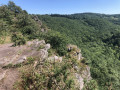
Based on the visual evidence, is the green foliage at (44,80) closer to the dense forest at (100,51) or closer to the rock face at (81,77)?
the rock face at (81,77)

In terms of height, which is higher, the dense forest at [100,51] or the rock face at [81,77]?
the rock face at [81,77]

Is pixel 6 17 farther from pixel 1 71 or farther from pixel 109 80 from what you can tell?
pixel 109 80

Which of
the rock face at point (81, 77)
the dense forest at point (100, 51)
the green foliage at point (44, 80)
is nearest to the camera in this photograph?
the green foliage at point (44, 80)

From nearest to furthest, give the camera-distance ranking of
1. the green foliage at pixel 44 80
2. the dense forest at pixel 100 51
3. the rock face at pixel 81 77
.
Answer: the green foliage at pixel 44 80
the rock face at pixel 81 77
the dense forest at pixel 100 51

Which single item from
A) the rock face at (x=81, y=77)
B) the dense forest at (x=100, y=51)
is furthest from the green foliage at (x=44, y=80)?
the dense forest at (x=100, y=51)

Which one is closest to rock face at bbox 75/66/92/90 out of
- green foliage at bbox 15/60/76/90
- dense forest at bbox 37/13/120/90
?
green foliage at bbox 15/60/76/90

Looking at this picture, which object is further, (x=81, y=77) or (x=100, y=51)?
(x=100, y=51)

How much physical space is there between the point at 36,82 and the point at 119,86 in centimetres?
2484

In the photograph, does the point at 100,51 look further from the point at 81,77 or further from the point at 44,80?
the point at 44,80

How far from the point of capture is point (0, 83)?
5.20 m

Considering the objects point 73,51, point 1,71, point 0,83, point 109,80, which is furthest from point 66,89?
point 109,80

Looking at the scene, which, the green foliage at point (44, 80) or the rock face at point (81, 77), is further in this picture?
the rock face at point (81, 77)

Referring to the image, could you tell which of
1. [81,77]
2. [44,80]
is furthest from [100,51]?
[44,80]

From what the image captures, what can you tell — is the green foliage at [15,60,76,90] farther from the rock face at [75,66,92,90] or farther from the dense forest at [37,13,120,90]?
the dense forest at [37,13,120,90]
